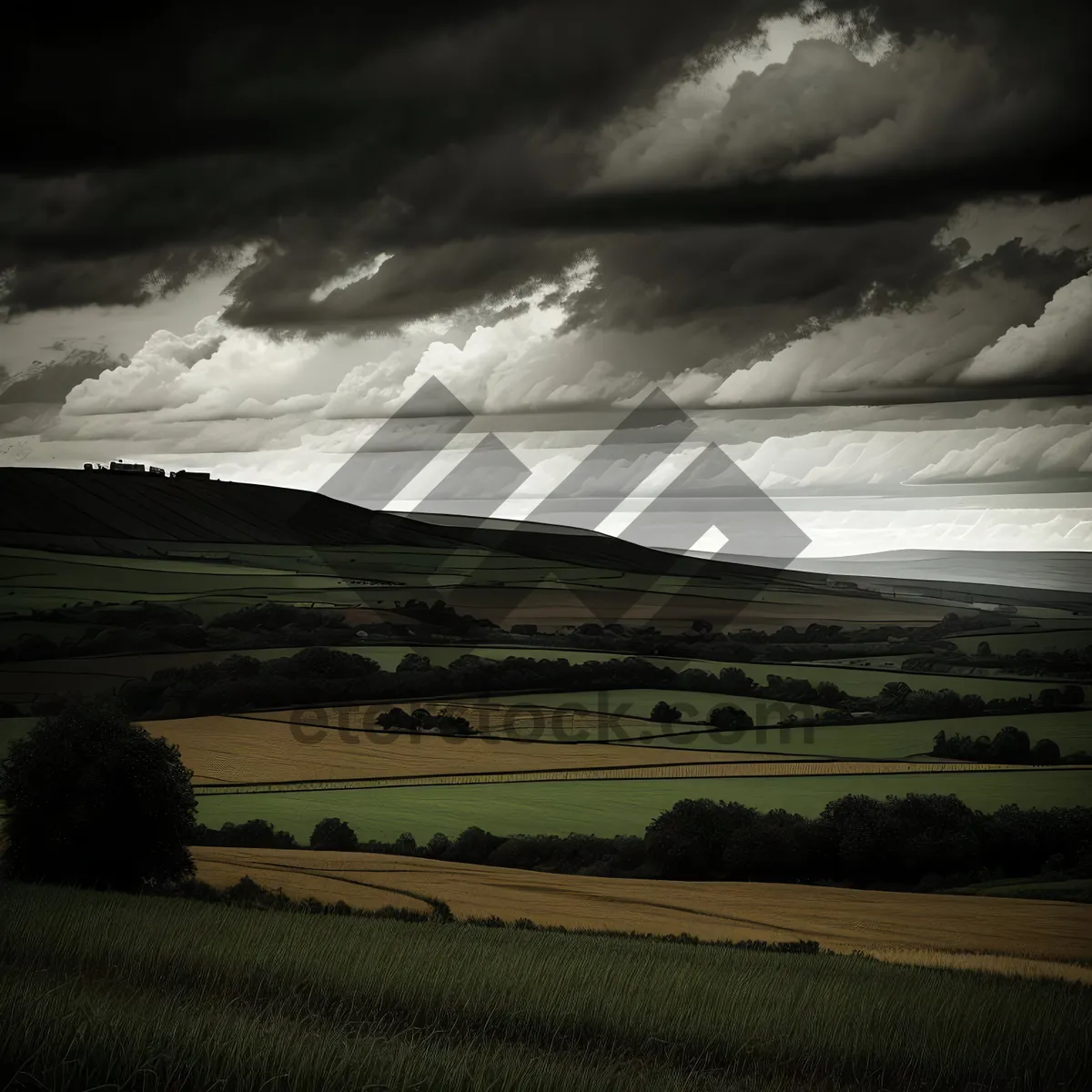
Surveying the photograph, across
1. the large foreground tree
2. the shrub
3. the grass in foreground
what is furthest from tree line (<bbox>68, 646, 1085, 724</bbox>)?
the grass in foreground

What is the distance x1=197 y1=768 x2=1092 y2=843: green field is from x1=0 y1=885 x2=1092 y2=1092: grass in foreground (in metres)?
16.3

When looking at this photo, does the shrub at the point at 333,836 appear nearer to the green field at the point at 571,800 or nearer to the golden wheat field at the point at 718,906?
the green field at the point at 571,800

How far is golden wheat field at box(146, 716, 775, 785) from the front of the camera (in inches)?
1580

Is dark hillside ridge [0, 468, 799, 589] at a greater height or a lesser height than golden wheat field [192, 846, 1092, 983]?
greater

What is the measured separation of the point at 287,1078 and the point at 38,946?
7.71 metres

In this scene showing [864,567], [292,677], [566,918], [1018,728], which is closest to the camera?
[566,918]

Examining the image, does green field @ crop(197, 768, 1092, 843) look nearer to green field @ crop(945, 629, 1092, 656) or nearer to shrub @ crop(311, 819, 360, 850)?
shrub @ crop(311, 819, 360, 850)

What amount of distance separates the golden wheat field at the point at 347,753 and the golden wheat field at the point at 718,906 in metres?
8.57

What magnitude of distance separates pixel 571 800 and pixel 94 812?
15984 mm

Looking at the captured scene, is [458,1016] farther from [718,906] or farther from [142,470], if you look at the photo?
[142,470]

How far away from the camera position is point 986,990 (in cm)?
1705

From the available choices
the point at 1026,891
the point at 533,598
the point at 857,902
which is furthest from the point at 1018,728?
the point at 533,598

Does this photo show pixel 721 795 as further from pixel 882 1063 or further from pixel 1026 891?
pixel 882 1063

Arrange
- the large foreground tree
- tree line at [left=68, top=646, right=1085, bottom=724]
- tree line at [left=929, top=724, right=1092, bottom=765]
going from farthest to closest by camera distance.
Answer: tree line at [left=68, top=646, right=1085, bottom=724]
tree line at [left=929, top=724, right=1092, bottom=765]
the large foreground tree
